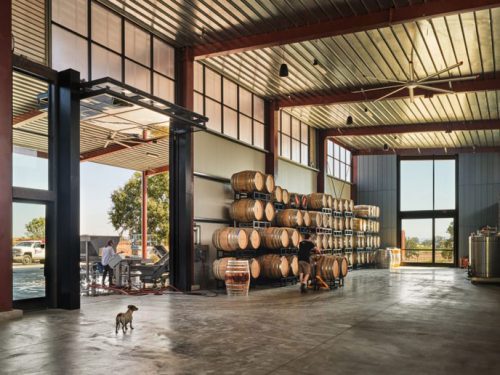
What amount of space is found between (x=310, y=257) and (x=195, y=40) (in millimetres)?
7004

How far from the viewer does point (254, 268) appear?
14.9 m

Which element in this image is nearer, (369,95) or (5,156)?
(5,156)

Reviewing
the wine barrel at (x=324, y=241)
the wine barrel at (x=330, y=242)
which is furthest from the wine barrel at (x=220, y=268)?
the wine barrel at (x=330, y=242)

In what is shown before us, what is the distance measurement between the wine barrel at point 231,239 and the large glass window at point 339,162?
13.0 meters

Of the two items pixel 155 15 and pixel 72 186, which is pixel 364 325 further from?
pixel 155 15

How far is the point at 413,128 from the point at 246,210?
1183 cm

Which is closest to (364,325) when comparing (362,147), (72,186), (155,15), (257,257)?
(72,186)

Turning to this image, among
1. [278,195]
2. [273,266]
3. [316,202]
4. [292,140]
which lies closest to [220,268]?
[273,266]

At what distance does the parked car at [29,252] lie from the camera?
966 cm

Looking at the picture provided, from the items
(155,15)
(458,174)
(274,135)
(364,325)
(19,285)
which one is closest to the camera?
(364,325)

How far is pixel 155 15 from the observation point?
1266cm

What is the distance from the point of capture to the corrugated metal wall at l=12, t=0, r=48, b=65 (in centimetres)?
985

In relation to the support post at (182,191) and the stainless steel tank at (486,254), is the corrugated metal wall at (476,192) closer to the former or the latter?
the stainless steel tank at (486,254)

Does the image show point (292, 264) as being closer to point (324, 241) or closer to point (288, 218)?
point (288, 218)
